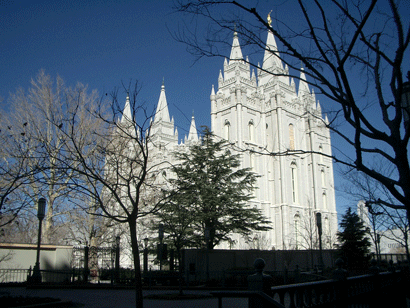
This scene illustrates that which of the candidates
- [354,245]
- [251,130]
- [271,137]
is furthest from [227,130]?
[354,245]

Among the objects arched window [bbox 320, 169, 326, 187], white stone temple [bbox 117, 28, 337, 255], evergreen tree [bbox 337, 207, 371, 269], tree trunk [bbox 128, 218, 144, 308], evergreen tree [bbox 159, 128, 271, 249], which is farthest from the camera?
arched window [bbox 320, 169, 326, 187]

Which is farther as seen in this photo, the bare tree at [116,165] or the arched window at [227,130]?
the arched window at [227,130]

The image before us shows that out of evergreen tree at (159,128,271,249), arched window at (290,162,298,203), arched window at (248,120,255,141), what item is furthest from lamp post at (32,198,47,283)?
arched window at (290,162,298,203)

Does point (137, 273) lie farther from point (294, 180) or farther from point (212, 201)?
point (294, 180)

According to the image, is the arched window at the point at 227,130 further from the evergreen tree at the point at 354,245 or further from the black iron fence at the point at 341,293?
the black iron fence at the point at 341,293

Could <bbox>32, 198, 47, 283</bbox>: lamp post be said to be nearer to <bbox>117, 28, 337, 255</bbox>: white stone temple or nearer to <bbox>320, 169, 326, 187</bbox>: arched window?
<bbox>117, 28, 337, 255</bbox>: white stone temple

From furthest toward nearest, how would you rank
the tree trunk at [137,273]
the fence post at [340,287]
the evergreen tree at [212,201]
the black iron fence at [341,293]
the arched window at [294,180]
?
1. the arched window at [294,180]
2. the evergreen tree at [212,201]
3. the tree trunk at [137,273]
4. the fence post at [340,287]
5. the black iron fence at [341,293]

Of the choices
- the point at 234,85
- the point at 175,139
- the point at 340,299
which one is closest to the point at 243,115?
the point at 234,85

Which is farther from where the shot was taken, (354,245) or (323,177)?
(323,177)

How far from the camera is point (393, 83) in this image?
626 centimetres

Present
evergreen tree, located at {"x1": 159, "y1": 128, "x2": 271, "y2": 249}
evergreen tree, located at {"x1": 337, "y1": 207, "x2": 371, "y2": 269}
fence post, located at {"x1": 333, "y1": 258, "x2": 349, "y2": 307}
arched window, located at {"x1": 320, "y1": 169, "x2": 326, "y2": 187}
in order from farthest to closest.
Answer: arched window, located at {"x1": 320, "y1": 169, "x2": 326, "y2": 187}, evergreen tree, located at {"x1": 337, "y1": 207, "x2": 371, "y2": 269}, evergreen tree, located at {"x1": 159, "y1": 128, "x2": 271, "y2": 249}, fence post, located at {"x1": 333, "y1": 258, "x2": 349, "y2": 307}

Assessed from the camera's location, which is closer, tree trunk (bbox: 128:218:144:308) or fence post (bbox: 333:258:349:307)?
fence post (bbox: 333:258:349:307)

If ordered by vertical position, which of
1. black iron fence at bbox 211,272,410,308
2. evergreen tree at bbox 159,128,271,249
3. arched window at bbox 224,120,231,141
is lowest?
black iron fence at bbox 211,272,410,308

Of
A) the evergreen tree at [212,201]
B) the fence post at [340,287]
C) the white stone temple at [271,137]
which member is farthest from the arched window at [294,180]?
the fence post at [340,287]
